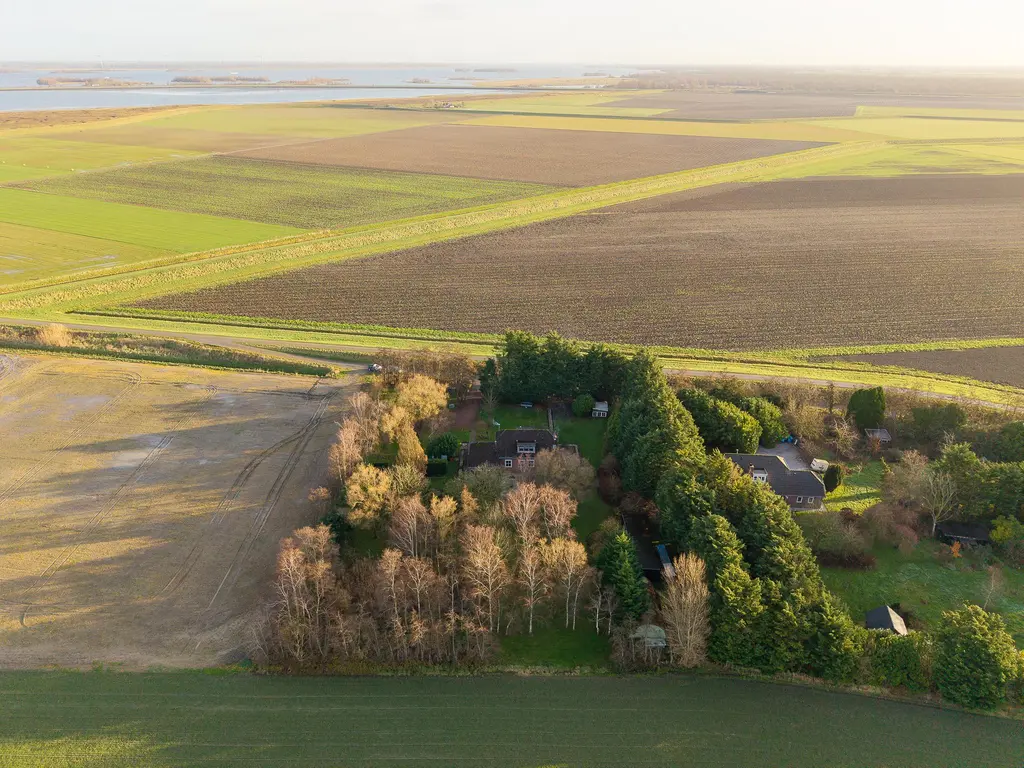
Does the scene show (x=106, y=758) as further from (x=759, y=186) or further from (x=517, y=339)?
(x=759, y=186)

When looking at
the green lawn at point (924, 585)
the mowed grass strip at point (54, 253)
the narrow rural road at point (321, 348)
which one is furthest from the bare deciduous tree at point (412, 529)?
the mowed grass strip at point (54, 253)

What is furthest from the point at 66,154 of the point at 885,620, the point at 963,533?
the point at 963,533

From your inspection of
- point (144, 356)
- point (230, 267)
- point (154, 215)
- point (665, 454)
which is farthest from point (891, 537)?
point (154, 215)

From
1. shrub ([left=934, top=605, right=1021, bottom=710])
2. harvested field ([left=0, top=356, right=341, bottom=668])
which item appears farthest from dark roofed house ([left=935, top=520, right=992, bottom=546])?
harvested field ([left=0, top=356, right=341, bottom=668])

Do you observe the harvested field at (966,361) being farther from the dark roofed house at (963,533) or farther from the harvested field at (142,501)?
the harvested field at (142,501)

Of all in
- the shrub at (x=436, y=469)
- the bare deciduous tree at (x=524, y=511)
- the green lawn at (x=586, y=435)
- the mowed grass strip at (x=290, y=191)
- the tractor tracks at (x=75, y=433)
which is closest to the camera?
the bare deciduous tree at (x=524, y=511)
